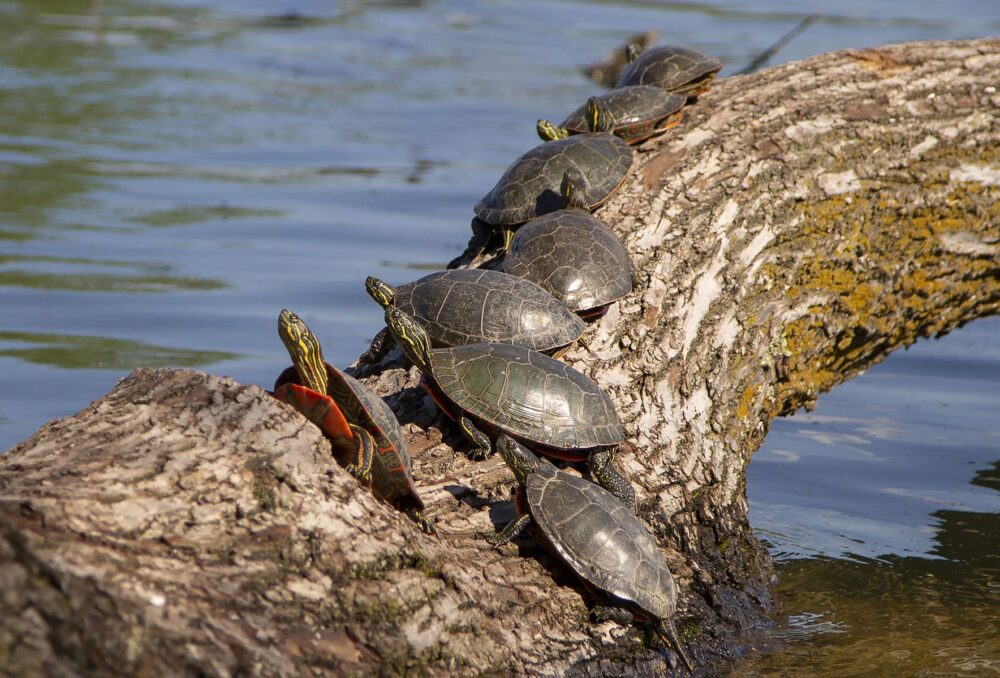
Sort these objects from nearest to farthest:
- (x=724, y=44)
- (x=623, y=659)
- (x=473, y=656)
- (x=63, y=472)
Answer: (x=63, y=472)
(x=473, y=656)
(x=623, y=659)
(x=724, y=44)

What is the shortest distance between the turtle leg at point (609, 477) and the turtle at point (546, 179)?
4.75 ft

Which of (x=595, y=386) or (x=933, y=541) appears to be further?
(x=933, y=541)

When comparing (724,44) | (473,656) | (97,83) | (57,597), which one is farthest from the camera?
(724,44)

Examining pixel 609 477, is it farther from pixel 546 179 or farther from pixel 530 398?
pixel 546 179

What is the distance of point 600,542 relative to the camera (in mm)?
2973

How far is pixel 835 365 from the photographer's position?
4.74 m

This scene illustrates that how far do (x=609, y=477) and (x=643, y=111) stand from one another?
7.32 feet

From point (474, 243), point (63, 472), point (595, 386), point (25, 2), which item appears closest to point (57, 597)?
point (63, 472)

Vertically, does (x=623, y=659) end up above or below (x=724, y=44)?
below

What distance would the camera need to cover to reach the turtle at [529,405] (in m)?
3.36

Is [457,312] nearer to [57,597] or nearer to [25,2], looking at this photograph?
[57,597]

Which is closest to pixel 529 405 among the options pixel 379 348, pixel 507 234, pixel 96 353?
pixel 379 348

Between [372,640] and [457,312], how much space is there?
1.53m

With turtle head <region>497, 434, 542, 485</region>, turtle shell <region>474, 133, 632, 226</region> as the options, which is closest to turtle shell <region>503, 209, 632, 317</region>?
turtle shell <region>474, 133, 632, 226</region>
